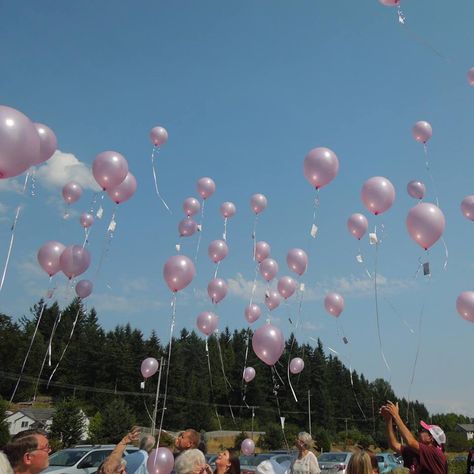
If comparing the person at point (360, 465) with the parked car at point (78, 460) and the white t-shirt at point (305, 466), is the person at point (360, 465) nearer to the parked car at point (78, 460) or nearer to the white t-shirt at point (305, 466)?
the white t-shirt at point (305, 466)

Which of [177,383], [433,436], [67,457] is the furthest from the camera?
[177,383]

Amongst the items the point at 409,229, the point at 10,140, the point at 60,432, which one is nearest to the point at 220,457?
the point at 10,140

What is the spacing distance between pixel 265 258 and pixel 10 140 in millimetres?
9130

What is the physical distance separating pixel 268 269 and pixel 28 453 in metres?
10.4

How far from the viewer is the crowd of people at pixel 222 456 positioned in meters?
2.69

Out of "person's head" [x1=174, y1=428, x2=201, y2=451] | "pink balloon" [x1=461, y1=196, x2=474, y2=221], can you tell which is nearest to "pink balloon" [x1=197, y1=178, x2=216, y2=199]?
"pink balloon" [x1=461, y1=196, x2=474, y2=221]

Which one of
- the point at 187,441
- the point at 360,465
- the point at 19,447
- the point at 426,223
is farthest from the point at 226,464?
the point at 426,223

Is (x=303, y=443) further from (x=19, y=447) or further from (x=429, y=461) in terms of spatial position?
(x=19, y=447)

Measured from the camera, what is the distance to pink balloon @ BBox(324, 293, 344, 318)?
1192 cm

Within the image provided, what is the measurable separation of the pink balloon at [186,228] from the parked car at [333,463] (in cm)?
671

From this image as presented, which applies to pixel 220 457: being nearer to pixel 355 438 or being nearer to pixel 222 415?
pixel 355 438

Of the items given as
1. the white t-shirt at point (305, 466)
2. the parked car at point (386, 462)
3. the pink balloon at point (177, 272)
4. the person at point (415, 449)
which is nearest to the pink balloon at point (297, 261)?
the pink balloon at point (177, 272)

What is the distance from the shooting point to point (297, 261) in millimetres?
11703

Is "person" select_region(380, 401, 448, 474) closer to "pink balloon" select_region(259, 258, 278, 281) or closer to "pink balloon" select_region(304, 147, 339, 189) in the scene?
"pink balloon" select_region(304, 147, 339, 189)
